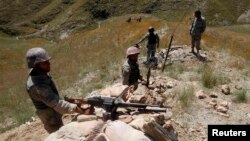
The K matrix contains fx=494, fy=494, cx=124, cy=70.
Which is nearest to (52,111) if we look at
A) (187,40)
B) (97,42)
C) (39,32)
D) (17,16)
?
(187,40)

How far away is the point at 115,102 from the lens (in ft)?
29.6

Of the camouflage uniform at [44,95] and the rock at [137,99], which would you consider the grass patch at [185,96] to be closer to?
the rock at [137,99]

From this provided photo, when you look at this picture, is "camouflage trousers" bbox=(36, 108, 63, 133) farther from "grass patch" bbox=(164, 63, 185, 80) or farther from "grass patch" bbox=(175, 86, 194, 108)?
"grass patch" bbox=(164, 63, 185, 80)

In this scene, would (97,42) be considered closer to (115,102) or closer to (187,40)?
(187,40)

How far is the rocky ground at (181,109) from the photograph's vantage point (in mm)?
8945

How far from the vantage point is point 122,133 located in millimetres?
8680

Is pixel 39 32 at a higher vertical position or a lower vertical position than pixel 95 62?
lower

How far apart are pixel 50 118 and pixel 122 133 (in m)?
1.46

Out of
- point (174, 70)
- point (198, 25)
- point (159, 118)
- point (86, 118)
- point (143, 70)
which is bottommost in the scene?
point (143, 70)

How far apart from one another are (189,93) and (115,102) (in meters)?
6.31

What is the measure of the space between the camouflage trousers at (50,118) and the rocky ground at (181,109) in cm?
32

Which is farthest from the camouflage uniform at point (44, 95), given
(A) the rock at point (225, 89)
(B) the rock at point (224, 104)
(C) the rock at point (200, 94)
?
(A) the rock at point (225, 89)

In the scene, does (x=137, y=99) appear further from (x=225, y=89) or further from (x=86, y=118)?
(x=225, y=89)

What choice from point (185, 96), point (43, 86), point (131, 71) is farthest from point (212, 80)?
point (43, 86)
